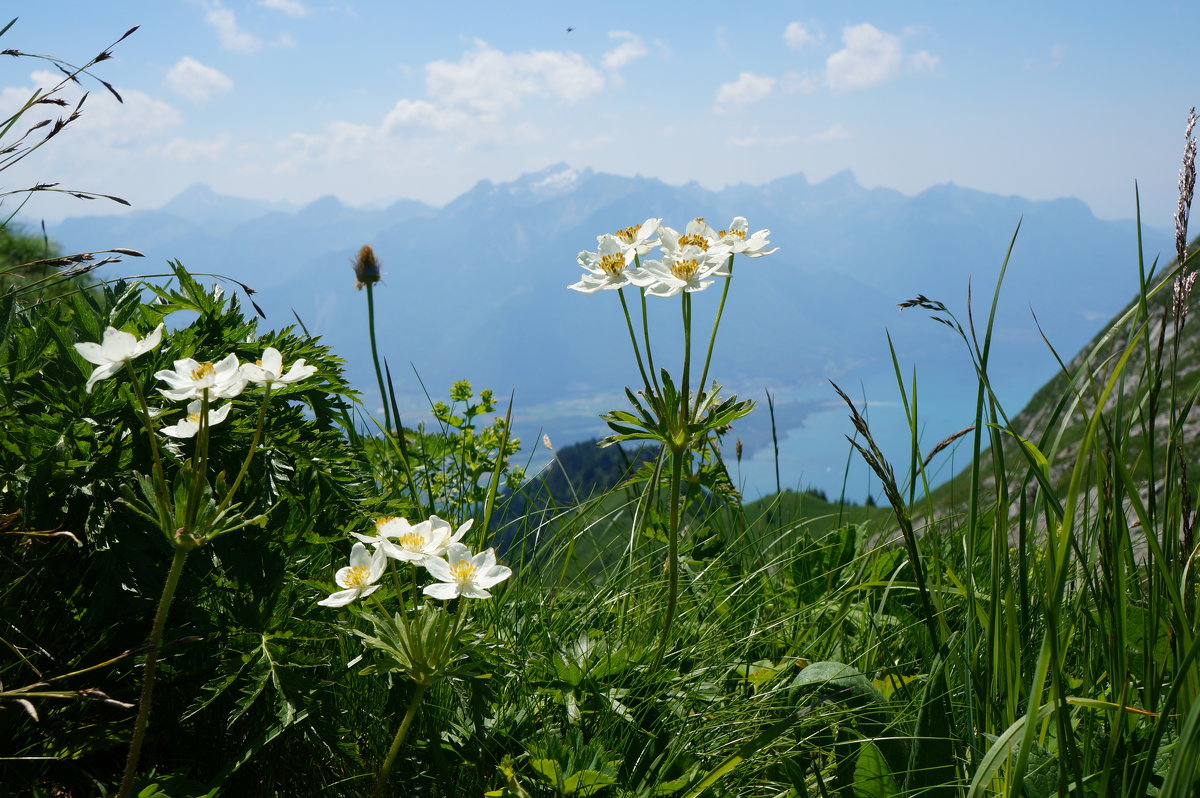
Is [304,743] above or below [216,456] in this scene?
below

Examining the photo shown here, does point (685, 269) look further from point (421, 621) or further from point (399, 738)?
point (399, 738)

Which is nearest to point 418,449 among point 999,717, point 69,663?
point 69,663

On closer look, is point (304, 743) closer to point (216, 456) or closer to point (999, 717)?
point (216, 456)

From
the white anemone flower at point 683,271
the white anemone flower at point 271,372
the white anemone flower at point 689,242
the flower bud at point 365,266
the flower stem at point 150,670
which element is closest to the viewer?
the flower stem at point 150,670

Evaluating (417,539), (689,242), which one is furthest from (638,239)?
(417,539)

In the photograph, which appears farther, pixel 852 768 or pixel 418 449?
pixel 418 449

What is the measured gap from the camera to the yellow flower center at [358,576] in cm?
146

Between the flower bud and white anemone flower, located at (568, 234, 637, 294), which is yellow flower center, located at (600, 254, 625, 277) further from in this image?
the flower bud

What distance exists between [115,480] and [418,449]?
187 centimetres

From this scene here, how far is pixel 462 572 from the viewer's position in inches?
56.6

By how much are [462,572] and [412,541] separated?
0.11 metres

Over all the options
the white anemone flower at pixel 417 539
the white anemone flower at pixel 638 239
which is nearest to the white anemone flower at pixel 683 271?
the white anemone flower at pixel 638 239

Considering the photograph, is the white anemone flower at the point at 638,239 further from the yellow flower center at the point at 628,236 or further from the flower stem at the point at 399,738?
the flower stem at the point at 399,738

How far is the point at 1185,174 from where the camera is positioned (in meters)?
1.61
